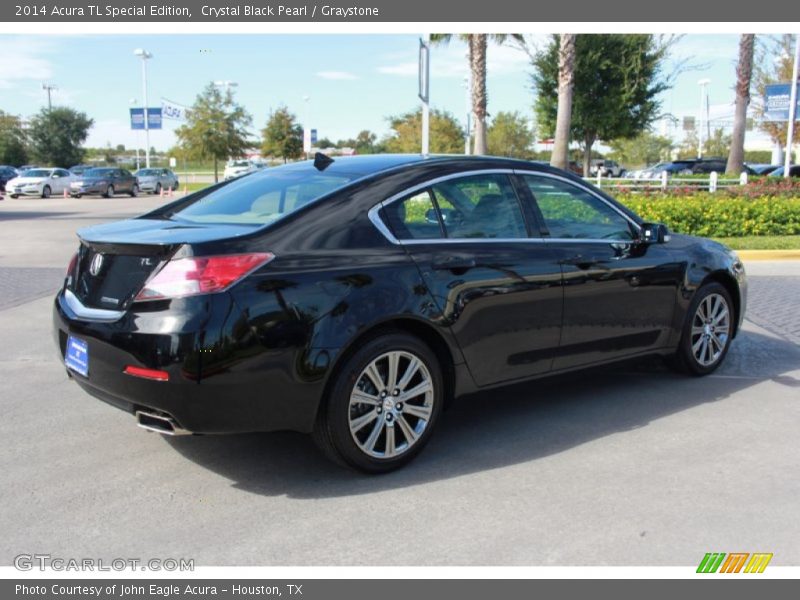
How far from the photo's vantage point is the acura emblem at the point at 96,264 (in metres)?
4.03

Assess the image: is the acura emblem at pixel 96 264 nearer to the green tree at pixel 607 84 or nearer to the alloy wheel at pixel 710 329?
the alloy wheel at pixel 710 329

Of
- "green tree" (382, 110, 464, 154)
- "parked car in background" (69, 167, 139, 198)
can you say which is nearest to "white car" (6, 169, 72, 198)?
"parked car in background" (69, 167, 139, 198)

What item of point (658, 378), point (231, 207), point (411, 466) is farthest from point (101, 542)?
point (658, 378)

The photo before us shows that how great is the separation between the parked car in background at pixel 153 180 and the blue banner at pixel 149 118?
46.3 feet

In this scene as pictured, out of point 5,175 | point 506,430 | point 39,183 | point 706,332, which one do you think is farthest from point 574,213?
point 5,175

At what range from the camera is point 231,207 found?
14.9 feet

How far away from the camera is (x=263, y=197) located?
454 centimetres

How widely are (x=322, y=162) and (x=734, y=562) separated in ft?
10.3

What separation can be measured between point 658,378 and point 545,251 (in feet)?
6.31

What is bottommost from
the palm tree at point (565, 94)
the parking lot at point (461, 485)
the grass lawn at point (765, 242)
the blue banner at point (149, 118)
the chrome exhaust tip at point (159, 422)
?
the parking lot at point (461, 485)

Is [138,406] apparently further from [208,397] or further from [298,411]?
[298,411]

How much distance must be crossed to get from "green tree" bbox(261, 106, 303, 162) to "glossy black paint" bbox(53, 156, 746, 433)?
54.4 meters

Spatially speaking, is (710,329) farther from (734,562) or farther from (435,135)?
(435,135)

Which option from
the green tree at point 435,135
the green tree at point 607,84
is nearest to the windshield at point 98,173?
the green tree at point 435,135
